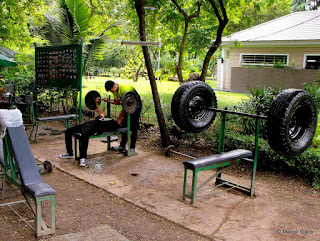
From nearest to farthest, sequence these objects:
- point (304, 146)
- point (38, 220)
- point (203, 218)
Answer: point (38, 220), point (203, 218), point (304, 146)

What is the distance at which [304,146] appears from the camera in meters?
4.44

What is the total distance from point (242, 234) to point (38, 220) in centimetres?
223

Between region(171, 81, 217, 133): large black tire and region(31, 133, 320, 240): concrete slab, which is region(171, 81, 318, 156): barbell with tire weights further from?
region(31, 133, 320, 240): concrete slab

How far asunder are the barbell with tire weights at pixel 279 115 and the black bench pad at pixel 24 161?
2.14 m

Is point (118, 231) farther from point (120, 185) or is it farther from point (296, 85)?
point (296, 85)

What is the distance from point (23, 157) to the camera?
12.4 ft

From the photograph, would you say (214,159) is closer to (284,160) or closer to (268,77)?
(284,160)

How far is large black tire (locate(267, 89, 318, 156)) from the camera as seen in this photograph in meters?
3.92

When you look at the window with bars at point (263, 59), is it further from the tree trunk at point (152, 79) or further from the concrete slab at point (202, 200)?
the concrete slab at point (202, 200)

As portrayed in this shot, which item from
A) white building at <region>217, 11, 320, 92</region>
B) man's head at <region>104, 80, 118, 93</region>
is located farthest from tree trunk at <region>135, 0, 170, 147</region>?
white building at <region>217, 11, 320, 92</region>

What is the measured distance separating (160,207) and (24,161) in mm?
1810

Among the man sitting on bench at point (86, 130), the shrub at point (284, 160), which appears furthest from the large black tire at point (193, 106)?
the man sitting on bench at point (86, 130)

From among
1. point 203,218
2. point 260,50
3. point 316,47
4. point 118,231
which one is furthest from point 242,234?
point 260,50

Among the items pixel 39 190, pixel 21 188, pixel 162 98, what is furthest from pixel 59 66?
pixel 39 190
